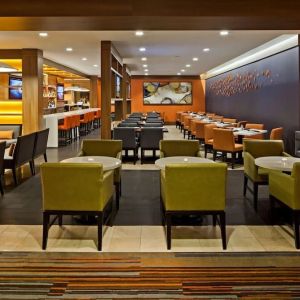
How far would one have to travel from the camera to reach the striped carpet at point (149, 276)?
2885 mm

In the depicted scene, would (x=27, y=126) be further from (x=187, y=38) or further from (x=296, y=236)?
(x=296, y=236)

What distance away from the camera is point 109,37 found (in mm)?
8406

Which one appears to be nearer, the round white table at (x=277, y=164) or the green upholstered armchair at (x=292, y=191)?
the green upholstered armchair at (x=292, y=191)

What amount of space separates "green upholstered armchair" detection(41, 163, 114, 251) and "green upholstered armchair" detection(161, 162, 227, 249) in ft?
2.16

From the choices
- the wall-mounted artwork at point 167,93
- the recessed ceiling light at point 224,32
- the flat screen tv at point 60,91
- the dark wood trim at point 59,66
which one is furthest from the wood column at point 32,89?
the wall-mounted artwork at point 167,93

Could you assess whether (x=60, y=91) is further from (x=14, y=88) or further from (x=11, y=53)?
(x=11, y=53)

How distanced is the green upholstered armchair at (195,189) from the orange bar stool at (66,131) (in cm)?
874

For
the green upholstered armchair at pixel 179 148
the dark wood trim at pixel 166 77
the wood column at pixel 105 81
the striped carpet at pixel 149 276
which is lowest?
the striped carpet at pixel 149 276

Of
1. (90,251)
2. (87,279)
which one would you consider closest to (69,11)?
(90,251)

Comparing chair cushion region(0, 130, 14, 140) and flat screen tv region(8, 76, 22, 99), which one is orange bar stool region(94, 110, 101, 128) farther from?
chair cushion region(0, 130, 14, 140)

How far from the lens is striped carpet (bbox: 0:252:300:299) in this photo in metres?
2.88

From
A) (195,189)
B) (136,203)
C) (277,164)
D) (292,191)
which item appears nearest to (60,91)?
(136,203)

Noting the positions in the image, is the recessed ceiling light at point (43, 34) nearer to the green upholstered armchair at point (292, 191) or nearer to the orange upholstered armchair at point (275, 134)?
the orange upholstered armchair at point (275, 134)

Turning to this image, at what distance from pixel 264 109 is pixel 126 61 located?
5.36 m
